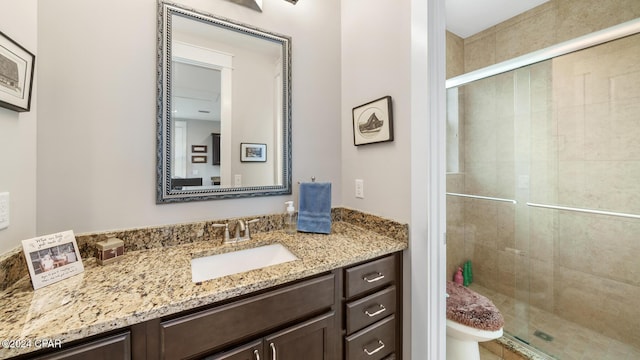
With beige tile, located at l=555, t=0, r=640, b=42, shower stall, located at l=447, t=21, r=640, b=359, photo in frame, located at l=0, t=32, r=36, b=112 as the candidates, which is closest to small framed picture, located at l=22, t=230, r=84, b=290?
photo in frame, located at l=0, t=32, r=36, b=112

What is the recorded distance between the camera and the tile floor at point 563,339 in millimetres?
1566

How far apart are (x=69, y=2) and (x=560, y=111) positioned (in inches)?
121

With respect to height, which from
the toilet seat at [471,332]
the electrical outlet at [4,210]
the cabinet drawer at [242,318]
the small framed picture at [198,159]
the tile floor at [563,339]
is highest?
the small framed picture at [198,159]

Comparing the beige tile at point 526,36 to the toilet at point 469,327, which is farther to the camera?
the beige tile at point 526,36

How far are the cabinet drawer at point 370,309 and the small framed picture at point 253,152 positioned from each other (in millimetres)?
907

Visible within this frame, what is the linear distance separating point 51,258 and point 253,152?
0.89 m

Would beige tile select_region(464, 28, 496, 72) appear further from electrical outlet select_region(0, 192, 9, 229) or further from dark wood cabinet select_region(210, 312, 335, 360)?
electrical outlet select_region(0, 192, 9, 229)

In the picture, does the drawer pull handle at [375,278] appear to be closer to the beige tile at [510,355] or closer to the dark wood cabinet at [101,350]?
the dark wood cabinet at [101,350]

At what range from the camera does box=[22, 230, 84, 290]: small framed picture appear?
73 cm

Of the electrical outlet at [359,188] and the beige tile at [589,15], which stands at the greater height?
the beige tile at [589,15]

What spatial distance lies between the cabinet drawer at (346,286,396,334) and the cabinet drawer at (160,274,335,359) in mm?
138

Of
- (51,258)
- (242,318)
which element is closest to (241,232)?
(242,318)

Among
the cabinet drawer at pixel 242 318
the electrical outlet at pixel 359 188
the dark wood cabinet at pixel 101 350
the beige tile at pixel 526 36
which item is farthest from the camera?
the beige tile at pixel 526 36

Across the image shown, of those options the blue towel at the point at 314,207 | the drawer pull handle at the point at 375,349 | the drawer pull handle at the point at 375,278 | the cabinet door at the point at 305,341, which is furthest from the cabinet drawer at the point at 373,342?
the blue towel at the point at 314,207
